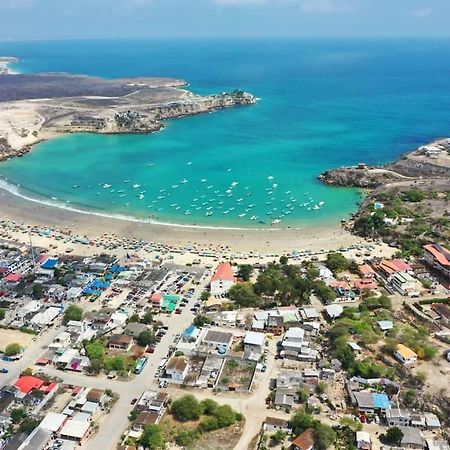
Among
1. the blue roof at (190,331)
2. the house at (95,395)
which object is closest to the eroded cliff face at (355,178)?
the blue roof at (190,331)

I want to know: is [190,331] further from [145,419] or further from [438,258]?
[438,258]

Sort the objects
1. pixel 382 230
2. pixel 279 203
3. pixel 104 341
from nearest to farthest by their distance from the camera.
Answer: pixel 104 341
pixel 382 230
pixel 279 203

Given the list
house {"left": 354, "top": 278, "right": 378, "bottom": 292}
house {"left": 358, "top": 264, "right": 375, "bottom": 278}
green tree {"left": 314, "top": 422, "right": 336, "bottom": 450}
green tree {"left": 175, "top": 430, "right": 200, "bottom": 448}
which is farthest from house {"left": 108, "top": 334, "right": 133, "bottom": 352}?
house {"left": 358, "top": 264, "right": 375, "bottom": 278}

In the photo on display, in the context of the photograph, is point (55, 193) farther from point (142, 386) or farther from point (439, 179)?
point (439, 179)

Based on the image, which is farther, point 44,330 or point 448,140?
point 448,140

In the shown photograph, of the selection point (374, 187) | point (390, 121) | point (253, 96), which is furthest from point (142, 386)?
point (253, 96)

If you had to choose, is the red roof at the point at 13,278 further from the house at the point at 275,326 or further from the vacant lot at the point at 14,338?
the house at the point at 275,326
